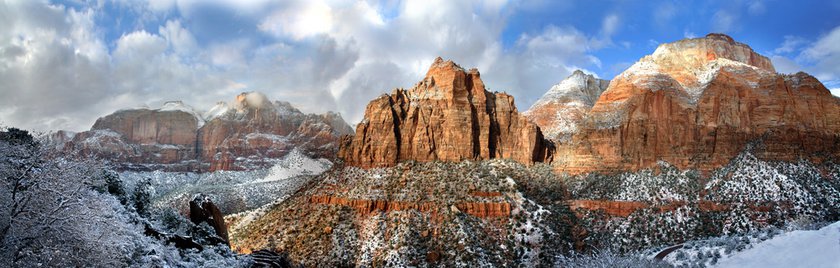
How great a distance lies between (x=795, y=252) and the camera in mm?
28500

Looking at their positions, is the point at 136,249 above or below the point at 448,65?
below

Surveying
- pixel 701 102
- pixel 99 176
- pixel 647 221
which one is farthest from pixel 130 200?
pixel 701 102

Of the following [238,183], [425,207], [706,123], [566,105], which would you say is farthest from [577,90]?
[238,183]

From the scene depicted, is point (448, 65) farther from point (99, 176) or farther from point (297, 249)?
point (99, 176)

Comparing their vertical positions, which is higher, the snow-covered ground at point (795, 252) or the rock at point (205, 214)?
the rock at point (205, 214)

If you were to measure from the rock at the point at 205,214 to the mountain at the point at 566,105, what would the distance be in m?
55.0

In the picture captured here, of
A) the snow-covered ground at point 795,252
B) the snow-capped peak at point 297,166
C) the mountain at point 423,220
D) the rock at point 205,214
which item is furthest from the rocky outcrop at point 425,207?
the snow-capped peak at point 297,166

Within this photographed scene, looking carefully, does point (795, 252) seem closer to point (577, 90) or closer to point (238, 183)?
point (577, 90)

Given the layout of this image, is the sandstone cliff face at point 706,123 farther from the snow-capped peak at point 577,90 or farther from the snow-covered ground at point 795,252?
the snow-covered ground at point 795,252

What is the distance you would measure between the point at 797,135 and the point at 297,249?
218 feet

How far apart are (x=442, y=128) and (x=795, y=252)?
57.3m

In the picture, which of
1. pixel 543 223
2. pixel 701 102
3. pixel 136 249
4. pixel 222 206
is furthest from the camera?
pixel 222 206

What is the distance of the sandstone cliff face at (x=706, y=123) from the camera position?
73.0 meters

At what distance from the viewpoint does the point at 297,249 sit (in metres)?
65.6
